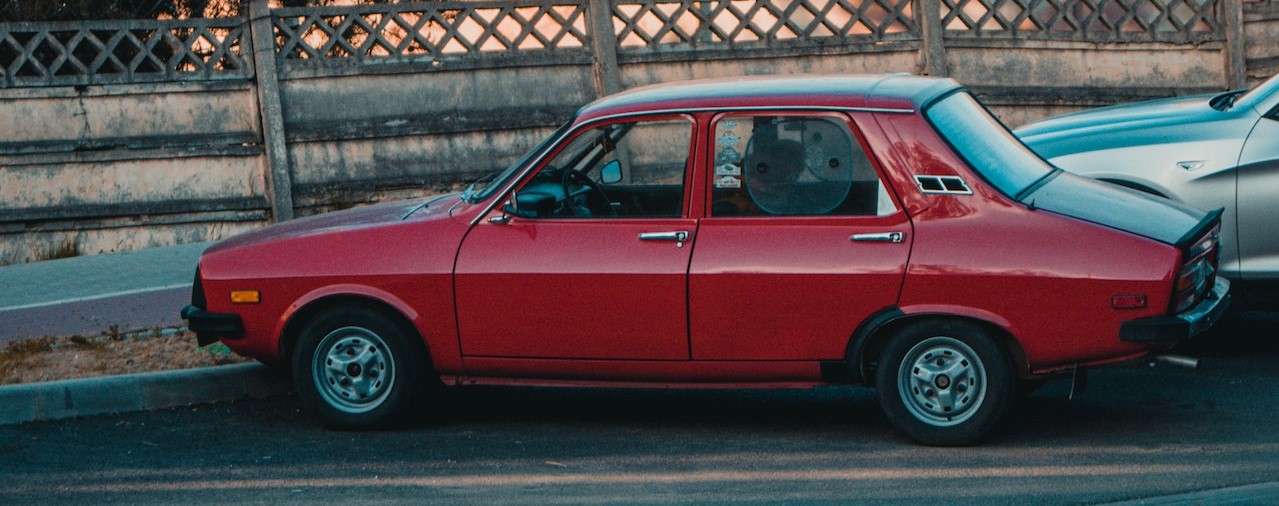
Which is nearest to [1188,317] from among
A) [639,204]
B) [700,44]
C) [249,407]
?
[639,204]

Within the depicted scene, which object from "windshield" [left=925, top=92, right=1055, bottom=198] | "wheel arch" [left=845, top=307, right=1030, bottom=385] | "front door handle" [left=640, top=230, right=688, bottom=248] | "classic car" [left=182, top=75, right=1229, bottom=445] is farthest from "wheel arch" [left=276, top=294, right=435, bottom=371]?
"windshield" [left=925, top=92, right=1055, bottom=198]

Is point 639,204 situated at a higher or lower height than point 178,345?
higher

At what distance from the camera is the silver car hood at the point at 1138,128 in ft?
26.7

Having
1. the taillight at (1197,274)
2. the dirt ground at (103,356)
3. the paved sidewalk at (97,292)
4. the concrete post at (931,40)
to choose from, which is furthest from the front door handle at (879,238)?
the concrete post at (931,40)

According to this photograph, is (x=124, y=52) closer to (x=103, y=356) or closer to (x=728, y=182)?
(x=103, y=356)

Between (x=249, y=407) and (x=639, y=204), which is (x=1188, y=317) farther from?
Result: (x=249, y=407)

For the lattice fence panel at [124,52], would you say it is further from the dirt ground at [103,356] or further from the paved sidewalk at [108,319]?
the dirt ground at [103,356]

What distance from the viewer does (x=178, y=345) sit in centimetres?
888

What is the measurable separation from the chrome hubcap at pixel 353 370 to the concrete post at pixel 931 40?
8.30 metres

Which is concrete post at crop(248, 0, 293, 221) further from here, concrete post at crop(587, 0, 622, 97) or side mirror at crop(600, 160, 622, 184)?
side mirror at crop(600, 160, 622, 184)

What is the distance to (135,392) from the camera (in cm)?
795

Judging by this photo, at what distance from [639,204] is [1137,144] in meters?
2.79

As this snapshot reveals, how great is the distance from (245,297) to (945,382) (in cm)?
304

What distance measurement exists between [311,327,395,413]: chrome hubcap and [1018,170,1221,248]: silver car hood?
280cm
